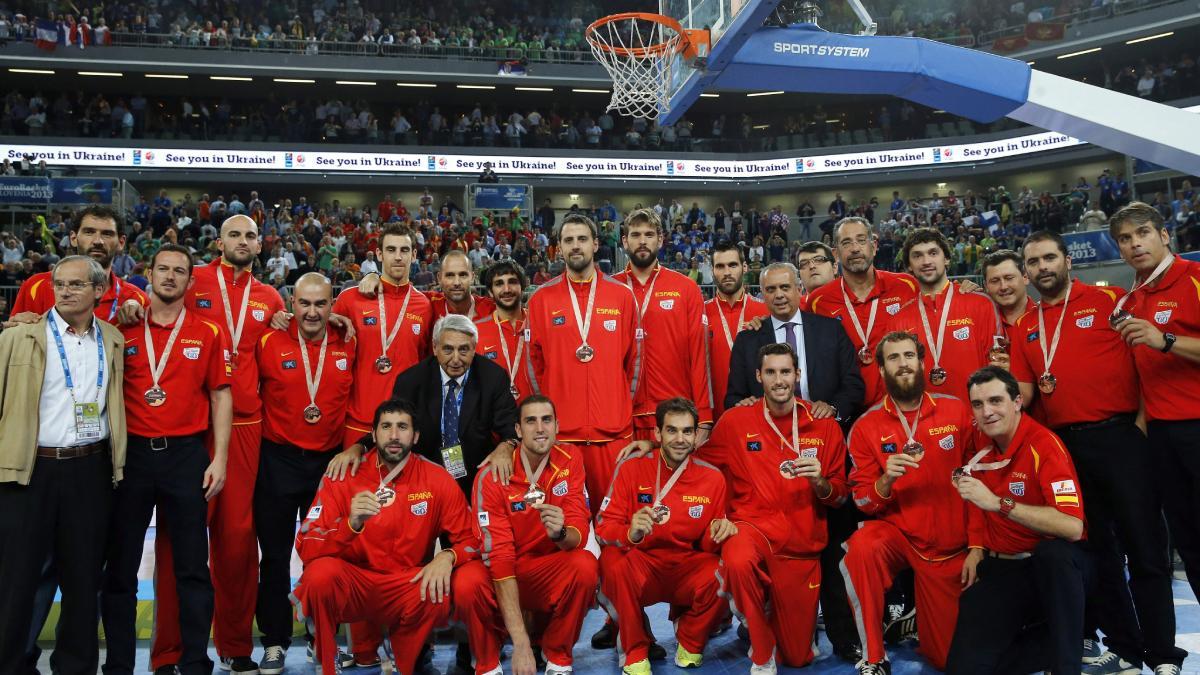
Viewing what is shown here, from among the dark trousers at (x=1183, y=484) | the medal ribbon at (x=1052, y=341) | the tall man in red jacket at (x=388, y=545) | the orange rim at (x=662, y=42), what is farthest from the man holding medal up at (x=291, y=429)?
the dark trousers at (x=1183, y=484)

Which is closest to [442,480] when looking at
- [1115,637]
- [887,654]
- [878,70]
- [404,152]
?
[887,654]

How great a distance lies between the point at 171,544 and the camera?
5230 millimetres

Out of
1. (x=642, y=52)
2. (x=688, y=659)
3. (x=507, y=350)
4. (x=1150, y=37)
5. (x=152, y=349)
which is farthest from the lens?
(x=1150, y=37)

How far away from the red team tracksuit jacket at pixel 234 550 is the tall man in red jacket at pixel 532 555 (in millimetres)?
1491

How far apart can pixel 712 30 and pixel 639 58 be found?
2113mm

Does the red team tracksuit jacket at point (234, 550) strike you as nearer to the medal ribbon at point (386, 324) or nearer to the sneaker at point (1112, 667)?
the medal ribbon at point (386, 324)

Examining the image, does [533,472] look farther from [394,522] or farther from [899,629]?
[899,629]

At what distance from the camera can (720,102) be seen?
116 feet

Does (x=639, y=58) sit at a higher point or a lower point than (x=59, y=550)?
higher

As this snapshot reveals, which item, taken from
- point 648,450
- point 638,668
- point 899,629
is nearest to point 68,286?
point 648,450

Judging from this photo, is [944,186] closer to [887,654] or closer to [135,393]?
[887,654]

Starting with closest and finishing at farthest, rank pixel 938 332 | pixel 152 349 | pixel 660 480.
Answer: pixel 152 349 < pixel 660 480 < pixel 938 332

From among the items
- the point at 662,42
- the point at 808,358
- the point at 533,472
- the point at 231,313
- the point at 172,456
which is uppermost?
the point at 662,42

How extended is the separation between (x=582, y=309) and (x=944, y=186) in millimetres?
30184
